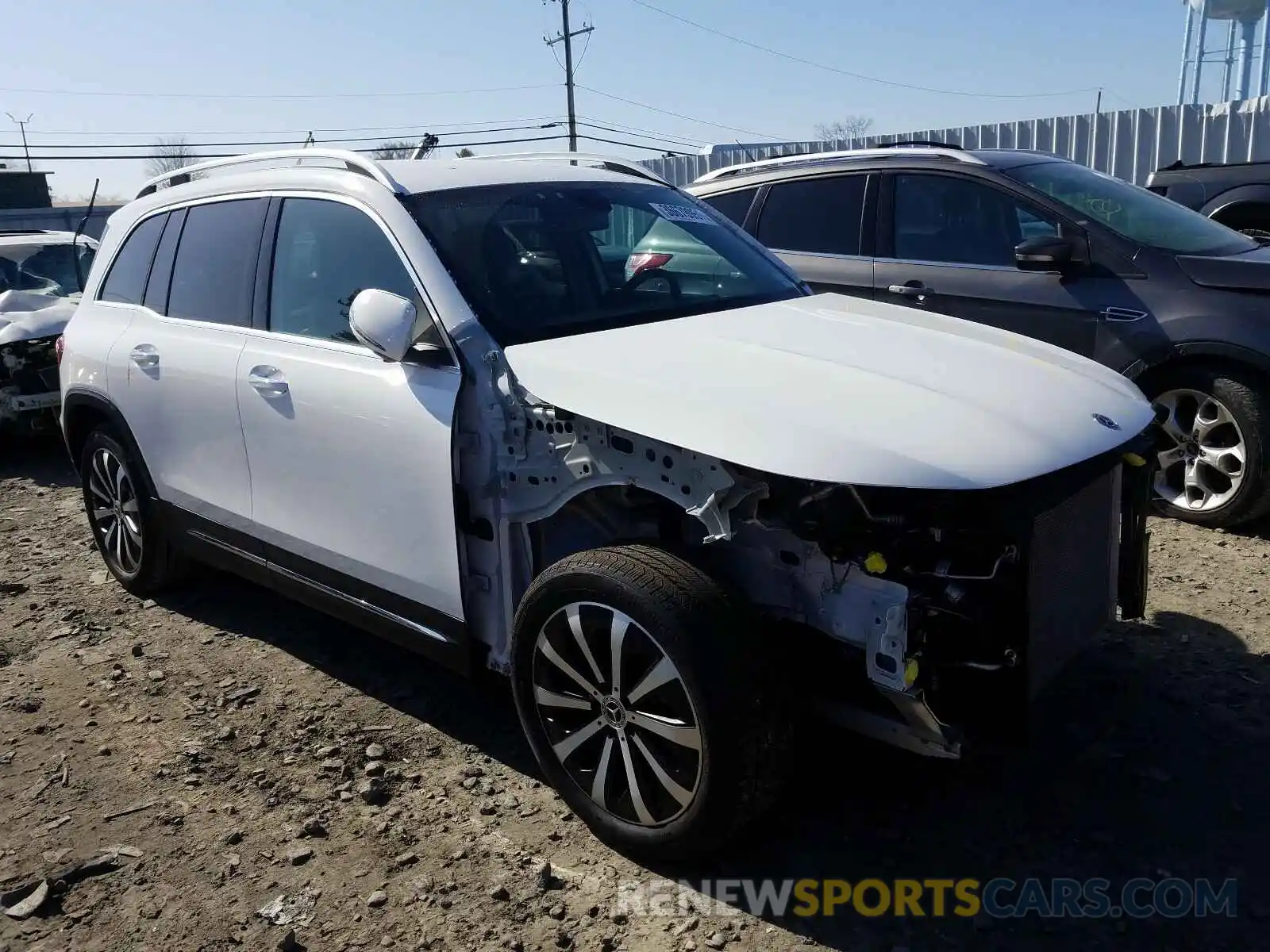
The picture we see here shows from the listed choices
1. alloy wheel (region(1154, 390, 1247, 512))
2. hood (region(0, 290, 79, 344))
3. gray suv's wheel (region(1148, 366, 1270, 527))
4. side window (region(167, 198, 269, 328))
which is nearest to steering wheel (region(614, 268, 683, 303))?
side window (region(167, 198, 269, 328))

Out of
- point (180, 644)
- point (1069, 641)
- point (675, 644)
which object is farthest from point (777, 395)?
point (180, 644)

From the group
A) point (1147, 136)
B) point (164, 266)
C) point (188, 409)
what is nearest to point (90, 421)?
point (164, 266)

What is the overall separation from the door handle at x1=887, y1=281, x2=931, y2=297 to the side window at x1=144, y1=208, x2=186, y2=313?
3.72 m

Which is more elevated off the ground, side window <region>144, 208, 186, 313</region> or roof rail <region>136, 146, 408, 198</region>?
roof rail <region>136, 146, 408, 198</region>

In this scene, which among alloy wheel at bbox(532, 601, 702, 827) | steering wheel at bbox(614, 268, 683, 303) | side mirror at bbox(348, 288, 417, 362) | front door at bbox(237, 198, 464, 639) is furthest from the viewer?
steering wheel at bbox(614, 268, 683, 303)

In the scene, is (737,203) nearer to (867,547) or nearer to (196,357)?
(196,357)

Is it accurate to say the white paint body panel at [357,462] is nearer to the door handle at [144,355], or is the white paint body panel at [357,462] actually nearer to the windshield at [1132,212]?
the door handle at [144,355]

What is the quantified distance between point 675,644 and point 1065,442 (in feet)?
3.72

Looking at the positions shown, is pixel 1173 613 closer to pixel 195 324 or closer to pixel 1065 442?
pixel 1065 442

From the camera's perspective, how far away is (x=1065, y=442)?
2.71m

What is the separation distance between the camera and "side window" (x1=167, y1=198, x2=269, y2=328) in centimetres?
409

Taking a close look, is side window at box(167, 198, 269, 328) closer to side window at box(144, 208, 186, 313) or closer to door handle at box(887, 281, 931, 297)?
side window at box(144, 208, 186, 313)

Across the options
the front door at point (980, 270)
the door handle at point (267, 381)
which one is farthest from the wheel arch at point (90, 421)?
the front door at point (980, 270)

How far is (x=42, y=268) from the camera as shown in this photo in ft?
31.9
